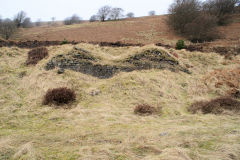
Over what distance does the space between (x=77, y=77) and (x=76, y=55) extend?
229cm

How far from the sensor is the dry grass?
3.93m

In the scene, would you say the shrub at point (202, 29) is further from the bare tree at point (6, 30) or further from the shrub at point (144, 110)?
the bare tree at point (6, 30)

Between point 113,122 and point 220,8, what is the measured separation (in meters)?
49.1

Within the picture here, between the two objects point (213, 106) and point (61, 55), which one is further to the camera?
point (61, 55)

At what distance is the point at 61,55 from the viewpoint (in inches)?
460

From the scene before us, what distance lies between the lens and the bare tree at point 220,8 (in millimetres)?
40594

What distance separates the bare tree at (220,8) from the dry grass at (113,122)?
3887 centimetres

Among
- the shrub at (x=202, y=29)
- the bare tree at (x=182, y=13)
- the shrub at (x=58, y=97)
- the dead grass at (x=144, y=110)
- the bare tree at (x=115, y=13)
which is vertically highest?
the bare tree at (x=115, y=13)

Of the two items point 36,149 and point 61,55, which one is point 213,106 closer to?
point 36,149

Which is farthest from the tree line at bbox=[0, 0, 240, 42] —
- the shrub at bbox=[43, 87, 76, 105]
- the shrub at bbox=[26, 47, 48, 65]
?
the shrub at bbox=[43, 87, 76, 105]

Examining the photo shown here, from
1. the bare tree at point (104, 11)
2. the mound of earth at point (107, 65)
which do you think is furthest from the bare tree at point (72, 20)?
the mound of earth at point (107, 65)

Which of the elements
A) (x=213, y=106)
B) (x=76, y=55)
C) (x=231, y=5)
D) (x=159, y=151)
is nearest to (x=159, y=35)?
(x=231, y=5)

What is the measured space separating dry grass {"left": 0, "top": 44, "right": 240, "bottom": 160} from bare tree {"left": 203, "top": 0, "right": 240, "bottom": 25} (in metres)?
38.9

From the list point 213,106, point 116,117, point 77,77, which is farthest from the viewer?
point 77,77
